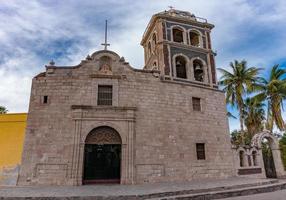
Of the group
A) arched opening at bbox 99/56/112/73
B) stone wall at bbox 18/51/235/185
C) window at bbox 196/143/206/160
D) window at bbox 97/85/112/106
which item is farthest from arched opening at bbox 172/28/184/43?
window at bbox 196/143/206/160

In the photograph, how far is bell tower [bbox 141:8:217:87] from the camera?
1641 centimetres

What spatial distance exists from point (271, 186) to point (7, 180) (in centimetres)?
1365

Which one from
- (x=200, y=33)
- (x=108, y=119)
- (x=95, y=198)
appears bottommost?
(x=95, y=198)

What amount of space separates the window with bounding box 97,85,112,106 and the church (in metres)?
0.06

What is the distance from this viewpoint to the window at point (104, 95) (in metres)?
13.9

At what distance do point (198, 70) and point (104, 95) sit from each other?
792 centimetres

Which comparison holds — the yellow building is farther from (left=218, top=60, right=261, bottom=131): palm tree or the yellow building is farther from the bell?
(left=218, top=60, right=261, bottom=131): palm tree

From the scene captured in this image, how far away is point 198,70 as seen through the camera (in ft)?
57.6

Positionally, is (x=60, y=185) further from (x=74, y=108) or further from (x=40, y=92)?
(x=40, y=92)

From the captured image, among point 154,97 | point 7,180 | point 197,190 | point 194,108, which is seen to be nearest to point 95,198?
point 197,190

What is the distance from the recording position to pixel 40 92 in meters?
13.6

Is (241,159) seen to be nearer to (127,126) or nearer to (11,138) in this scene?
(127,126)

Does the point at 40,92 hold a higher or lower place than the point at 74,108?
higher

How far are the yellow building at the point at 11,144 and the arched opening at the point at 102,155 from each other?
3707mm
